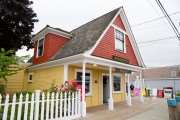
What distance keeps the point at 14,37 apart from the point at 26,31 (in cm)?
98

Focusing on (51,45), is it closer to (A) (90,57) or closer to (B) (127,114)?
(A) (90,57)

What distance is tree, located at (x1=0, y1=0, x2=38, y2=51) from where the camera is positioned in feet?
34.9

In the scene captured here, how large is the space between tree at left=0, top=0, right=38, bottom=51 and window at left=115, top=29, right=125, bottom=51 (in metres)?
5.85

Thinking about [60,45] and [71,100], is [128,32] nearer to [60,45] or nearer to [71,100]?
[60,45]

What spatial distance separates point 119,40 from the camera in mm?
12859

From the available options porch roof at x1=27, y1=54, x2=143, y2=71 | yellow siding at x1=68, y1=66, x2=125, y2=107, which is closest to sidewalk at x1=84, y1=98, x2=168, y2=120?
yellow siding at x1=68, y1=66, x2=125, y2=107

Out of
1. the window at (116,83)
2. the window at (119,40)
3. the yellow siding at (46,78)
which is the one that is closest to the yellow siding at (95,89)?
the yellow siding at (46,78)

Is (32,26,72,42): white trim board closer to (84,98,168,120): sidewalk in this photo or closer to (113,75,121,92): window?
(113,75,121,92): window

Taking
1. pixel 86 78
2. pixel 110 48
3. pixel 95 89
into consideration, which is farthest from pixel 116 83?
pixel 110 48

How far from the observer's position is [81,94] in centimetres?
872

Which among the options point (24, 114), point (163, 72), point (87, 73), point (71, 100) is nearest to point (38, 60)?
point (87, 73)

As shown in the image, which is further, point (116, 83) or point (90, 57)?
point (116, 83)

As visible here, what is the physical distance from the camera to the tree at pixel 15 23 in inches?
419

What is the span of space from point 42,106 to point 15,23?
710 centimetres
